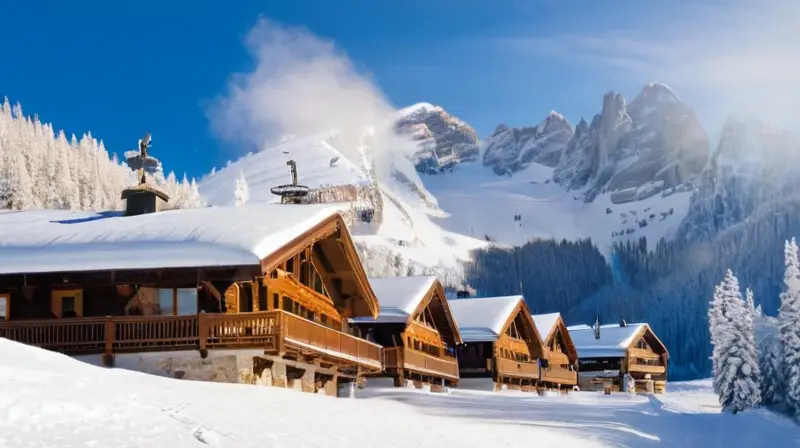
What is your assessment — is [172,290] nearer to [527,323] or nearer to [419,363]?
[419,363]

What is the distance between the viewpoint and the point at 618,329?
274 feet

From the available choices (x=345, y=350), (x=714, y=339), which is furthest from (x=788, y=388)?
(x=345, y=350)

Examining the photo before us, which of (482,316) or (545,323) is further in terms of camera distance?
(545,323)

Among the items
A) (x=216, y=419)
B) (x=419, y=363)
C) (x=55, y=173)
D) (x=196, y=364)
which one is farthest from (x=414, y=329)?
(x=55, y=173)

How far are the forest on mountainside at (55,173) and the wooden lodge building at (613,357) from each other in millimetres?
61507

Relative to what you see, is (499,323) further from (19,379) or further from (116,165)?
(116,165)

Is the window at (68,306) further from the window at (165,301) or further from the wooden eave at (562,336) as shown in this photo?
the wooden eave at (562,336)

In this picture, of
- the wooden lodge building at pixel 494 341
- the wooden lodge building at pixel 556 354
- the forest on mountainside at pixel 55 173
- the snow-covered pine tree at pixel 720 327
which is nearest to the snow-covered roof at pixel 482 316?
the wooden lodge building at pixel 494 341

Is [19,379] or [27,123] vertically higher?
[27,123]

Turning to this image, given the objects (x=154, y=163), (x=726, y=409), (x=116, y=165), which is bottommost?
(x=726, y=409)

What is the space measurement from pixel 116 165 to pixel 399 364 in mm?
143408

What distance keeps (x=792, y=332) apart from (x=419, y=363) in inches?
674

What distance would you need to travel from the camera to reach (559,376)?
6712cm

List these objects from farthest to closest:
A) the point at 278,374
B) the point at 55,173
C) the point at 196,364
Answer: the point at 55,173 → the point at 278,374 → the point at 196,364
